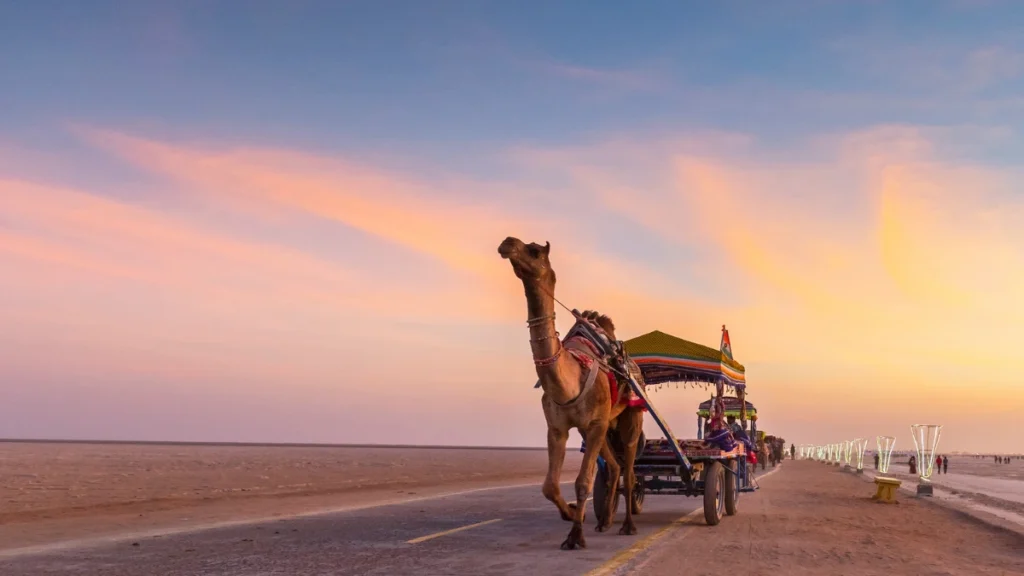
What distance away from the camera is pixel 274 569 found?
1097cm

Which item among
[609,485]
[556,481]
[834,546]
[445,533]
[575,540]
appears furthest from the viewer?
[609,485]

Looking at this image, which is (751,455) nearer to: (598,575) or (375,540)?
(375,540)

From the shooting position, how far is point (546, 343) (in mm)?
13562

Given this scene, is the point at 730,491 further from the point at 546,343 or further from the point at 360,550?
the point at 360,550

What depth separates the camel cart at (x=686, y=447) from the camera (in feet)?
57.5

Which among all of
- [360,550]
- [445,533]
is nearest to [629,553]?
[360,550]

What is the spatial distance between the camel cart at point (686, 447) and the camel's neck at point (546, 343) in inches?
91.9

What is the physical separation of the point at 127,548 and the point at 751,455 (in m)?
21.7

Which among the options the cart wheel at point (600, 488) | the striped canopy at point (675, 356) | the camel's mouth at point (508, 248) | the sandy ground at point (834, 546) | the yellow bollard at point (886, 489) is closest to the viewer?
the sandy ground at point (834, 546)

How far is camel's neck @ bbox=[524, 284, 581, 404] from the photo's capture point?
44.4 ft

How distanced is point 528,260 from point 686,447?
7064 millimetres

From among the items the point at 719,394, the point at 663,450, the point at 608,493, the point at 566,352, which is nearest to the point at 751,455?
the point at 719,394

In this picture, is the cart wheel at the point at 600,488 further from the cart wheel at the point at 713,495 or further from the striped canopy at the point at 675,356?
the striped canopy at the point at 675,356

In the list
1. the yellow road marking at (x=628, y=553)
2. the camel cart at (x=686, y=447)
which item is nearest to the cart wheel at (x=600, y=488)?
the camel cart at (x=686, y=447)
